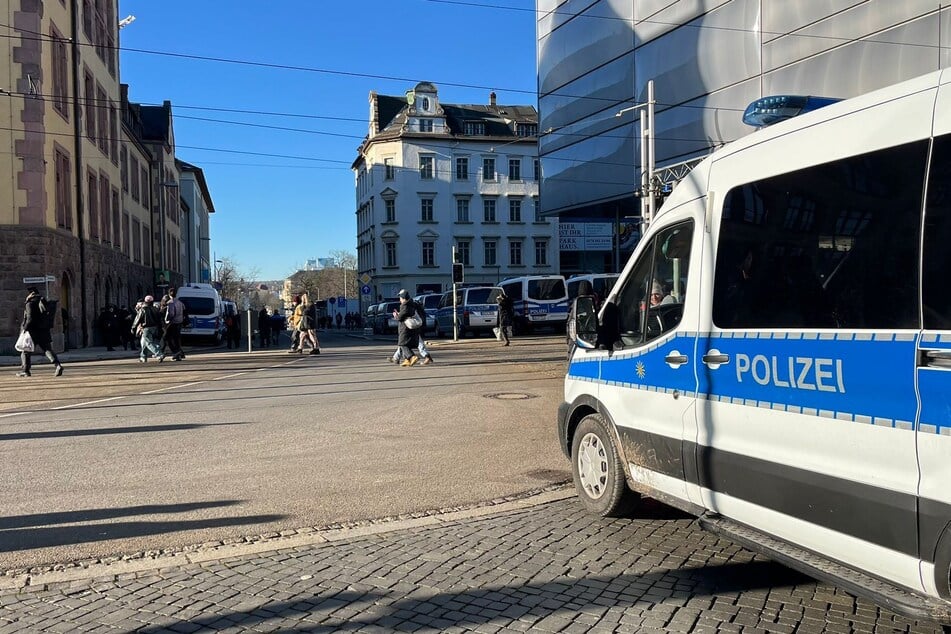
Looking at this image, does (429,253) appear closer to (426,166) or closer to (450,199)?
(450,199)

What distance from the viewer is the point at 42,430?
9281mm

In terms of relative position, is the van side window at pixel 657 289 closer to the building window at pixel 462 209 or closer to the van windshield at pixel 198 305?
the van windshield at pixel 198 305

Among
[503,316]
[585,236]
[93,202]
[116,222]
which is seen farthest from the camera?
[585,236]

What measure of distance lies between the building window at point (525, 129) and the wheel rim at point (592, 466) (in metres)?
64.6

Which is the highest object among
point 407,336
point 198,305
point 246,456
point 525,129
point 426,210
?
point 525,129

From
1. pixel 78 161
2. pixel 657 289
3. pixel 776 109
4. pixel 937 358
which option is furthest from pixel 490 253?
pixel 937 358

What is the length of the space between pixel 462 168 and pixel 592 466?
61848 millimetres

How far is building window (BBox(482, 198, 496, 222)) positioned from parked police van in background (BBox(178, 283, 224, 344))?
35987mm

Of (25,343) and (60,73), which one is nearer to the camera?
(25,343)

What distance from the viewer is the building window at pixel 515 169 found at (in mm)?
66625

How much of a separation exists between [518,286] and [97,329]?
17278mm

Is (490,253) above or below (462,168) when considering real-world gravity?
below

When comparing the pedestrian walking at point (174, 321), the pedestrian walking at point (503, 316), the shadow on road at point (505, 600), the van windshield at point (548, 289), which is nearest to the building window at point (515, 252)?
the van windshield at point (548, 289)

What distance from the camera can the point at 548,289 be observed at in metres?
32.3
